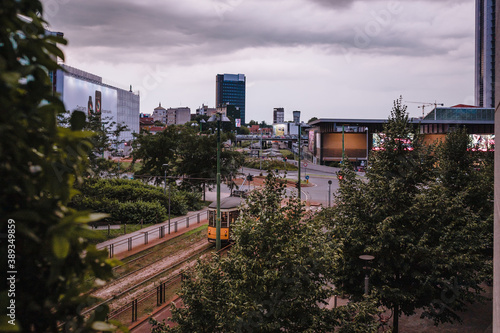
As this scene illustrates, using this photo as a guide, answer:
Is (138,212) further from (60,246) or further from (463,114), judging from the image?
(463,114)

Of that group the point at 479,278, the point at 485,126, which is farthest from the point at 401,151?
the point at 485,126

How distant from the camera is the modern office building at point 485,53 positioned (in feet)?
413

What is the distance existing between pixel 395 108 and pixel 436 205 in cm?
352

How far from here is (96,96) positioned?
96.6 meters

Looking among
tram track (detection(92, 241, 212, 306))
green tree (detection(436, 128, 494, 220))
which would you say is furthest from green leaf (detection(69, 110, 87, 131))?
green tree (detection(436, 128, 494, 220))

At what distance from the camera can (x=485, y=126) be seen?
70.2m

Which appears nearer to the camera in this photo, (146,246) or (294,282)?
(294,282)

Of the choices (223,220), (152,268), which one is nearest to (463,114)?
(223,220)

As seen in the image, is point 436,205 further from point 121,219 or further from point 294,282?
point 121,219

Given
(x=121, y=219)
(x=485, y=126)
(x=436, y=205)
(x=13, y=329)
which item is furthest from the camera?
(x=485, y=126)

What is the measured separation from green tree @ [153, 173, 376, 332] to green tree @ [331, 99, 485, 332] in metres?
3.29

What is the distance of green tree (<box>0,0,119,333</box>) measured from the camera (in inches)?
68.4

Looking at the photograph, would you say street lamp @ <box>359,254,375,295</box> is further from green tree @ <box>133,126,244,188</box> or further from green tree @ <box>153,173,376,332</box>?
green tree @ <box>133,126,244,188</box>

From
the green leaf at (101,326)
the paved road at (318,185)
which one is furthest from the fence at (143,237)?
the green leaf at (101,326)
